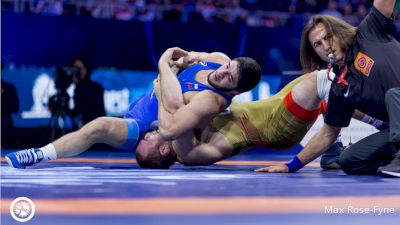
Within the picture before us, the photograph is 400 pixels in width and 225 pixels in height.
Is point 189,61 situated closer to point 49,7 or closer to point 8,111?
point 8,111

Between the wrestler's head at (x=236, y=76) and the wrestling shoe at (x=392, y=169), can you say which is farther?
the wrestler's head at (x=236, y=76)

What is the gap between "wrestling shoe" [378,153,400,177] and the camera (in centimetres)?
327

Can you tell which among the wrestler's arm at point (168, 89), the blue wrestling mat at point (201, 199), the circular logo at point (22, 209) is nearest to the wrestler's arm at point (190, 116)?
the wrestler's arm at point (168, 89)

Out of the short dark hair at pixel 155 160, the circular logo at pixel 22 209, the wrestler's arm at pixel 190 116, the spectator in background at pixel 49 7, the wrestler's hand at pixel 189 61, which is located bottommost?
the short dark hair at pixel 155 160

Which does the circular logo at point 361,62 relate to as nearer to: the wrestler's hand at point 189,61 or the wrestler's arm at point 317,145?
the wrestler's arm at point 317,145

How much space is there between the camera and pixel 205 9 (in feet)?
29.5

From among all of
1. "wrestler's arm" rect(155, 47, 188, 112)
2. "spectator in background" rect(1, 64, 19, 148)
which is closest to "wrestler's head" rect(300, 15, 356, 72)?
"wrestler's arm" rect(155, 47, 188, 112)

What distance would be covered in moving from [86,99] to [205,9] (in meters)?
2.75

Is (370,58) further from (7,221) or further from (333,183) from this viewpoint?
(7,221)

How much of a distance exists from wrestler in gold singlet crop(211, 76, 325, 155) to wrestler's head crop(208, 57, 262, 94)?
36cm

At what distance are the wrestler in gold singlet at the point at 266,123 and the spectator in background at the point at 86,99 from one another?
9.97ft

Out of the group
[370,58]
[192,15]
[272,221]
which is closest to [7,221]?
[272,221]

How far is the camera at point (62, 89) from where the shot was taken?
6842 millimetres

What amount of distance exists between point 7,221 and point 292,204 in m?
0.91
